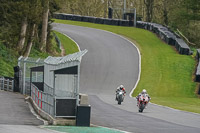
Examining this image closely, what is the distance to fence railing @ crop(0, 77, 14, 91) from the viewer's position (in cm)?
3484

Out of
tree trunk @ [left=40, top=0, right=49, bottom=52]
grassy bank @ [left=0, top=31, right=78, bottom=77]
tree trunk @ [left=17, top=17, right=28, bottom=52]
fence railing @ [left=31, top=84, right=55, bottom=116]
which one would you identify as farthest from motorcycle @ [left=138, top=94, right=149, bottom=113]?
tree trunk @ [left=40, top=0, right=49, bottom=52]

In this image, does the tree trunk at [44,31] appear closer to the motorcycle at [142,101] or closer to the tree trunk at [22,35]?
the tree trunk at [22,35]

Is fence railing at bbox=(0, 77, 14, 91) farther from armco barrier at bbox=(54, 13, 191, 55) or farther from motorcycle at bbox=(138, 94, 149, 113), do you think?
armco barrier at bbox=(54, 13, 191, 55)

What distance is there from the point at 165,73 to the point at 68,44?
53.8 ft

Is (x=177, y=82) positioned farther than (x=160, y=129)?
Yes

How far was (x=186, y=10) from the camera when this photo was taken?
71438 millimetres

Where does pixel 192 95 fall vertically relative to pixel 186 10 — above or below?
below

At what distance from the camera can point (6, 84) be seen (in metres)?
35.4

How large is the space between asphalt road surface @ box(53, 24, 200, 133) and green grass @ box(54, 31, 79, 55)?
0.90 metres

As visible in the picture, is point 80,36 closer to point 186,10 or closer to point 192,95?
point 186,10

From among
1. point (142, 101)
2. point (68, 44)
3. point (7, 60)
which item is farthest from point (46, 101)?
point (68, 44)

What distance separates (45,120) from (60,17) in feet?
210

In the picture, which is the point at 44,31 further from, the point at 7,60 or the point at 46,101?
the point at 46,101

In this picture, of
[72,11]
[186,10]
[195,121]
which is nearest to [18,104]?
[195,121]
